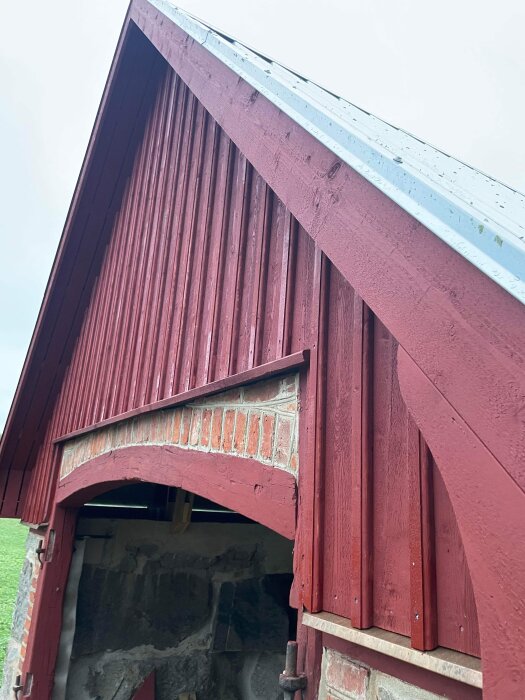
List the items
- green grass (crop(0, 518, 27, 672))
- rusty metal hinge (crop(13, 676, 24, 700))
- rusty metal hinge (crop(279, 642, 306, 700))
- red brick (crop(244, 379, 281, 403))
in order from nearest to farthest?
rusty metal hinge (crop(279, 642, 306, 700)), red brick (crop(244, 379, 281, 403)), rusty metal hinge (crop(13, 676, 24, 700)), green grass (crop(0, 518, 27, 672))

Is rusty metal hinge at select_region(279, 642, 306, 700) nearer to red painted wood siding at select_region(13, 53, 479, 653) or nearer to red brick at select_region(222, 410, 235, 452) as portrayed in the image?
red painted wood siding at select_region(13, 53, 479, 653)

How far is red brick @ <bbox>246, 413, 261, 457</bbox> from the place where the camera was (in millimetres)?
1818

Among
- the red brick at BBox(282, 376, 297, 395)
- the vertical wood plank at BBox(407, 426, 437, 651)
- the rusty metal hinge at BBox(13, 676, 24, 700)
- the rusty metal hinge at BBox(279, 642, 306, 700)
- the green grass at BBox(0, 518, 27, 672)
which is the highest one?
the red brick at BBox(282, 376, 297, 395)

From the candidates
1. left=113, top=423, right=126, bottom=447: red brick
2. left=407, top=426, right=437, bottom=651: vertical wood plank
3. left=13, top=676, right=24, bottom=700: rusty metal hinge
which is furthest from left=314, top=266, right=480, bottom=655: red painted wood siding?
left=13, top=676, right=24, bottom=700: rusty metal hinge

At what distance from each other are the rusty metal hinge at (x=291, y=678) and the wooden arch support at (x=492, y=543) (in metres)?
0.77

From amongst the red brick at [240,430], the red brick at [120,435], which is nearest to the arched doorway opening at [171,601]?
the red brick at [120,435]

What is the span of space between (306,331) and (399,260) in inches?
30.5

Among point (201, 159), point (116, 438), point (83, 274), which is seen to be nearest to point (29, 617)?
point (116, 438)

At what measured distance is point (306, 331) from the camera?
173 cm

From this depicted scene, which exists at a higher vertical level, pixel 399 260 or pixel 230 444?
pixel 399 260

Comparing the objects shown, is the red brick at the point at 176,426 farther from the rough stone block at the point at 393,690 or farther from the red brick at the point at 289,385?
the rough stone block at the point at 393,690

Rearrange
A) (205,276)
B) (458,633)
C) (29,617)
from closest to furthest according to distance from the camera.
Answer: (458,633), (205,276), (29,617)

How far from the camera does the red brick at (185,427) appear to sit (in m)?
2.31

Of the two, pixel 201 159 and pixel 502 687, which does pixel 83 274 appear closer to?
pixel 201 159
